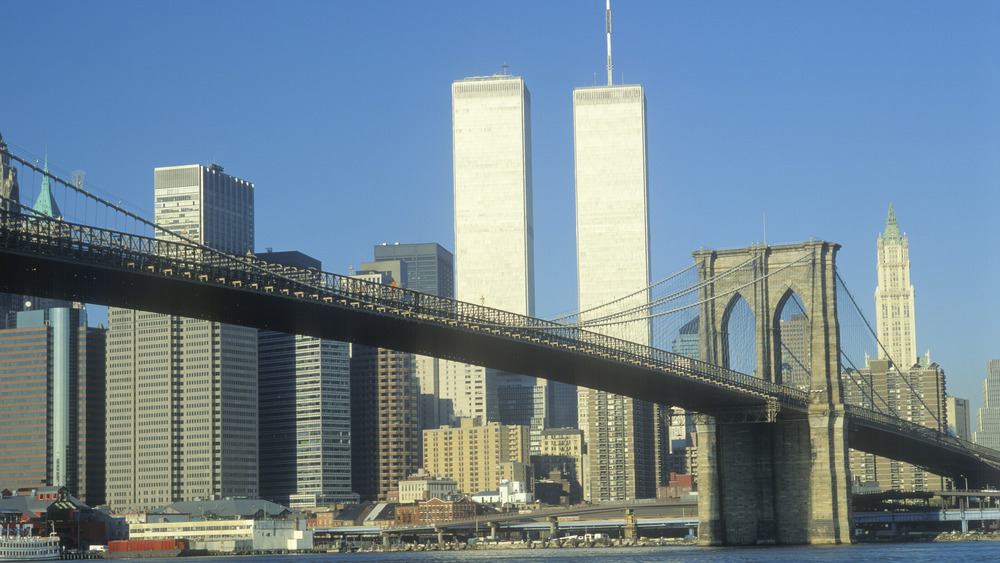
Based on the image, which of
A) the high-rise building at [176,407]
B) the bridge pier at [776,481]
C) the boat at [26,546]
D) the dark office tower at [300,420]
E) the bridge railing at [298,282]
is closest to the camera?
the bridge railing at [298,282]

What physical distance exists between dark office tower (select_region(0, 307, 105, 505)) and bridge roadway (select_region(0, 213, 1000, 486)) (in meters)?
106

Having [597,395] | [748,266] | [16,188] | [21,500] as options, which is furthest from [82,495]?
[748,266]

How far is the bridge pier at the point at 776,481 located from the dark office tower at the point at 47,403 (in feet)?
354

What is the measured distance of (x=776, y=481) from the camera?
8012cm

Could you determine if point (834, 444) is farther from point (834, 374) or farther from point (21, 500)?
point (21, 500)

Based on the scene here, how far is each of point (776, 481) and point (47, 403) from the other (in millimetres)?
111546

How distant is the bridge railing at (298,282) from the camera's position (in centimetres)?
5250

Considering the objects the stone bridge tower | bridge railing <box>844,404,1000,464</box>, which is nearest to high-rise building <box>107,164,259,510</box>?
bridge railing <box>844,404,1000,464</box>

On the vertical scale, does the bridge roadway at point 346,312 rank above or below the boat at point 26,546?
above

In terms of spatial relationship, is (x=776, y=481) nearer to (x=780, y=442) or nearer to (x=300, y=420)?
(x=780, y=442)

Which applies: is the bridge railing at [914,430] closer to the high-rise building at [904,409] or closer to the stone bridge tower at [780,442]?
the stone bridge tower at [780,442]

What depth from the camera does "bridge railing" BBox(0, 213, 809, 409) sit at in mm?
52500

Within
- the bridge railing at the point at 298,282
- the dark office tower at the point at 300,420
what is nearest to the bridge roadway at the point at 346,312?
the bridge railing at the point at 298,282

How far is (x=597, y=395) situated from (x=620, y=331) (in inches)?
324
